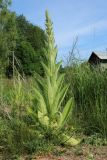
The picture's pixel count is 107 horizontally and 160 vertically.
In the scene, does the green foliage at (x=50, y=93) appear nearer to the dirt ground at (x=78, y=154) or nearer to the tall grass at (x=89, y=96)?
the dirt ground at (x=78, y=154)

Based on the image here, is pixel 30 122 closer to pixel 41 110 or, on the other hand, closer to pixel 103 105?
pixel 41 110

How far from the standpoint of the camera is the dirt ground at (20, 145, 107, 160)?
5.98 metres

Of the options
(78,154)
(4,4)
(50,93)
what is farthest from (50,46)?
(4,4)

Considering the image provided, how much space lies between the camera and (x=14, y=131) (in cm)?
657

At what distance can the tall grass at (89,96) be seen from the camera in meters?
7.18

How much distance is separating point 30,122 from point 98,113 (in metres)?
1.05

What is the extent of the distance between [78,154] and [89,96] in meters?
1.95

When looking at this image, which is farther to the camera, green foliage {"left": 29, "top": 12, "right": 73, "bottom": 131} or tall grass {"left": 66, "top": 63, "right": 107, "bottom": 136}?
tall grass {"left": 66, "top": 63, "right": 107, "bottom": 136}

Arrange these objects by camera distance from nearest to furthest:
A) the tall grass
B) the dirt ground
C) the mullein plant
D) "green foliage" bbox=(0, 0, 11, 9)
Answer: the dirt ground < the mullein plant < the tall grass < "green foliage" bbox=(0, 0, 11, 9)

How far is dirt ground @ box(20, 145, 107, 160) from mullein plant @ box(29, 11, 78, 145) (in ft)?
0.84

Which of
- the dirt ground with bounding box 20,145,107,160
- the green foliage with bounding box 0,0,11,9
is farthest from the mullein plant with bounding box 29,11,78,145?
the green foliage with bounding box 0,0,11,9

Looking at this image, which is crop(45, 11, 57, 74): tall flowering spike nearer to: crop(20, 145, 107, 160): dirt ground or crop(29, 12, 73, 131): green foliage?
crop(29, 12, 73, 131): green foliage

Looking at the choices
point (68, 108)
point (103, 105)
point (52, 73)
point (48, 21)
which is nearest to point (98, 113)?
point (103, 105)

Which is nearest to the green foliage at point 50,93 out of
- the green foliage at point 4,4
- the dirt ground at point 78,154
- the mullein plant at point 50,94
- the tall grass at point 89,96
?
the mullein plant at point 50,94
